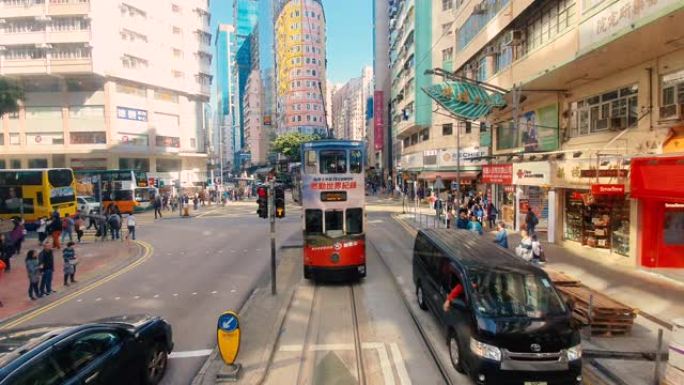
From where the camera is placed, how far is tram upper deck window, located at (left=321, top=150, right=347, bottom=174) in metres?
12.1

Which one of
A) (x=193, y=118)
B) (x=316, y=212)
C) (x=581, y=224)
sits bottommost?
(x=581, y=224)

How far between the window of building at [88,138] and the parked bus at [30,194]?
27.7 metres

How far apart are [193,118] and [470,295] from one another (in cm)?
6301

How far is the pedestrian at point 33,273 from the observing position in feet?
38.4

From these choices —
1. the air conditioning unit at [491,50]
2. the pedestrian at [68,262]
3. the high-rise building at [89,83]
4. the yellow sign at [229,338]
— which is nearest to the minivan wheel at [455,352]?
the yellow sign at [229,338]

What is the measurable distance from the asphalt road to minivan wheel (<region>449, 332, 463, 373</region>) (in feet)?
15.0

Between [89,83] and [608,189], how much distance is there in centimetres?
5674

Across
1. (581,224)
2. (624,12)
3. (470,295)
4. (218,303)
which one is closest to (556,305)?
(470,295)

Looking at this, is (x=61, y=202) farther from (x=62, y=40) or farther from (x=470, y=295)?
(x=62, y=40)

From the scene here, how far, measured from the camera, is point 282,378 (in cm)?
690

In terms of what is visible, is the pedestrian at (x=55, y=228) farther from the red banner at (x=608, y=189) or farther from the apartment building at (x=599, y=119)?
the red banner at (x=608, y=189)

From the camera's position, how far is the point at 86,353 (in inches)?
209

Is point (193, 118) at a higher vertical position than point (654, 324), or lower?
higher

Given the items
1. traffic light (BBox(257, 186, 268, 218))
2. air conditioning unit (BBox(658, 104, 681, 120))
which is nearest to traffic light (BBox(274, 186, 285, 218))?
traffic light (BBox(257, 186, 268, 218))
